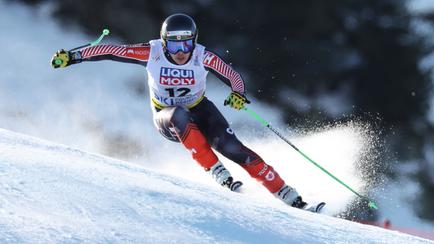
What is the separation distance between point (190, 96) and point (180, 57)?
33 cm

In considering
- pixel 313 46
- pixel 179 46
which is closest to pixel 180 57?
pixel 179 46

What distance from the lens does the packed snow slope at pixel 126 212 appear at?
6.59 ft

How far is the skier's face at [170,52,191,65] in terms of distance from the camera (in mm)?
4625

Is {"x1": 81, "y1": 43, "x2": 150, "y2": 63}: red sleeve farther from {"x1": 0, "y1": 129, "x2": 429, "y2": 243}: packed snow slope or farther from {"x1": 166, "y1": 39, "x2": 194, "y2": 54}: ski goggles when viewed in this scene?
{"x1": 0, "y1": 129, "x2": 429, "y2": 243}: packed snow slope

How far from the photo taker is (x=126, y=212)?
228 cm

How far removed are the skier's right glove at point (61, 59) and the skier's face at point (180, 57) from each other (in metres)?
0.73

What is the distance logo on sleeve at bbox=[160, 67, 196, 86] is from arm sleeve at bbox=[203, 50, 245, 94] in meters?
0.17

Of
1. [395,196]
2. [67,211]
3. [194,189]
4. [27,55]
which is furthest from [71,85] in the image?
[67,211]

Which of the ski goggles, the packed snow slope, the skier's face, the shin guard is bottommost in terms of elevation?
the packed snow slope

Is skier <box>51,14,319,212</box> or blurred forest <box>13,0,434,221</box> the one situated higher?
blurred forest <box>13,0,434,221</box>

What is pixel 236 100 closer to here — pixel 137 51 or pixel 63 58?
pixel 137 51

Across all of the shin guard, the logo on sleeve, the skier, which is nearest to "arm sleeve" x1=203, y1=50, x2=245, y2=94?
the skier

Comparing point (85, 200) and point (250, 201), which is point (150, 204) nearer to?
point (85, 200)

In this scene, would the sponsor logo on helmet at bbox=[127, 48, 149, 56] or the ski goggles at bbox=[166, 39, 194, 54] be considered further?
the sponsor logo on helmet at bbox=[127, 48, 149, 56]
